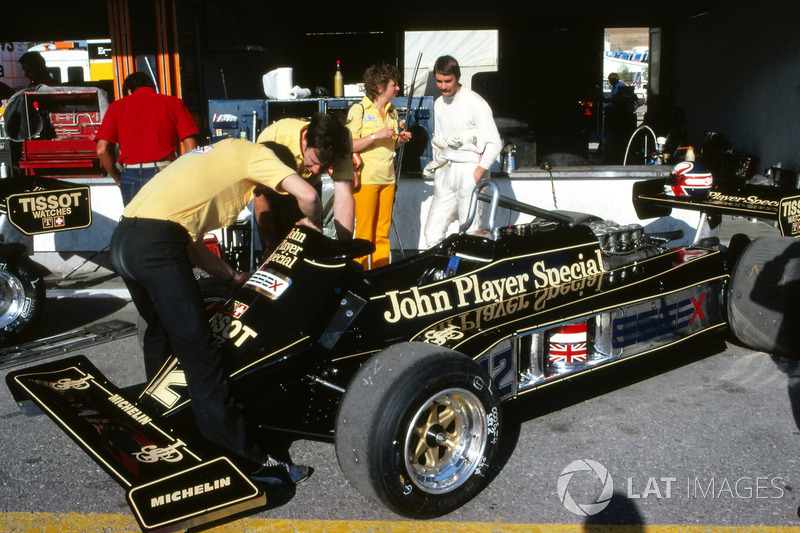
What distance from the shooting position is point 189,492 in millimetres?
2557

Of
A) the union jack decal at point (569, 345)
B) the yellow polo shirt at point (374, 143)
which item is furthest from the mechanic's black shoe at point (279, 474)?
the yellow polo shirt at point (374, 143)

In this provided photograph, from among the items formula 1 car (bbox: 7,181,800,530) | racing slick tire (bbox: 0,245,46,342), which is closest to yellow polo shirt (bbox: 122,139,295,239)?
formula 1 car (bbox: 7,181,800,530)

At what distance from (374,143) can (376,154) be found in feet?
0.30

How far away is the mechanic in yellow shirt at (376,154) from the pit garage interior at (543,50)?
11.5 ft

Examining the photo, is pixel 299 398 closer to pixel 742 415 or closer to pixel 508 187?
pixel 742 415

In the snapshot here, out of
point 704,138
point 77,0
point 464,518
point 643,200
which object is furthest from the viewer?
point 704,138

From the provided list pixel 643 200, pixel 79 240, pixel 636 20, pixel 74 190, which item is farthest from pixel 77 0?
pixel 636 20

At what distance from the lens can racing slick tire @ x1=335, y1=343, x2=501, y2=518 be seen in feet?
8.96

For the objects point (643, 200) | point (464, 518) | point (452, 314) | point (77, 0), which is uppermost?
point (77, 0)

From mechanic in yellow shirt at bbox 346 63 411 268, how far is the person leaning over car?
2.64 m

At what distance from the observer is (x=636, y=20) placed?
15.0m

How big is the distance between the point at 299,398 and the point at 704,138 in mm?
12795

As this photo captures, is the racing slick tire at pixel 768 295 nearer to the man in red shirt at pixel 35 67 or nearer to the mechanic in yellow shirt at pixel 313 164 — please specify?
the mechanic in yellow shirt at pixel 313 164

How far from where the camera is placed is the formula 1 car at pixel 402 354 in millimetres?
2736
